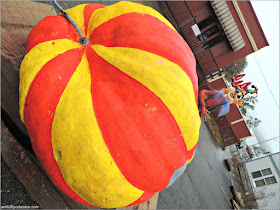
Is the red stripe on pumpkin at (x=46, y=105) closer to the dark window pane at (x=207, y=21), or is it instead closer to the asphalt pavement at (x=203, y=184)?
the asphalt pavement at (x=203, y=184)

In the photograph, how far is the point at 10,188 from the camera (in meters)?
2.04

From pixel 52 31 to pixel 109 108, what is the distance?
981mm

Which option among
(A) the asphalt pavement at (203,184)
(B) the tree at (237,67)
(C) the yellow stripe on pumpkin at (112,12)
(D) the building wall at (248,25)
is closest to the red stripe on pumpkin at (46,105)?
(C) the yellow stripe on pumpkin at (112,12)

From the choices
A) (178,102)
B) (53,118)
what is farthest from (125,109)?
(53,118)

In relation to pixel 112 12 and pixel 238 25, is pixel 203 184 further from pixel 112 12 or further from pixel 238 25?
pixel 238 25

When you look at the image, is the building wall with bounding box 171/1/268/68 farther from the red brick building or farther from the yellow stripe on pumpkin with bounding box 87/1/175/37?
the yellow stripe on pumpkin with bounding box 87/1/175/37

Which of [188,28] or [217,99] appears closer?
[217,99]

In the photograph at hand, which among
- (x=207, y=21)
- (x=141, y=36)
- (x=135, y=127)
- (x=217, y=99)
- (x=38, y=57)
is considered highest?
(x=38, y=57)

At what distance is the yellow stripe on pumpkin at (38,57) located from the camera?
66.9 inches

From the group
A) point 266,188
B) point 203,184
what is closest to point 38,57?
point 203,184

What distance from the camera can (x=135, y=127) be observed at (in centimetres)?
161

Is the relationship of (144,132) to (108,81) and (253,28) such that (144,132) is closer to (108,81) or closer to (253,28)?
(108,81)

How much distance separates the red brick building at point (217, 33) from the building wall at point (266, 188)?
2.66 m

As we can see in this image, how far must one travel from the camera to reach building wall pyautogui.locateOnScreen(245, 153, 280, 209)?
311 inches
